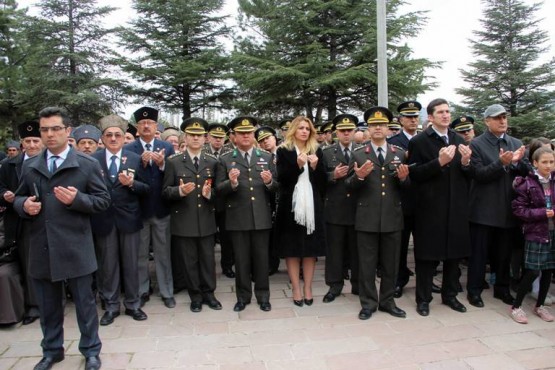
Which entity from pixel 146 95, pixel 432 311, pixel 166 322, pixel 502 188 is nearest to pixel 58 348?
pixel 166 322

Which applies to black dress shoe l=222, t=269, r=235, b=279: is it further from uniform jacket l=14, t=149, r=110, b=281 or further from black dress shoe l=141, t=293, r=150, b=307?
uniform jacket l=14, t=149, r=110, b=281

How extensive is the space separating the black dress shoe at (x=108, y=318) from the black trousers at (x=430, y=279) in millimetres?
3439

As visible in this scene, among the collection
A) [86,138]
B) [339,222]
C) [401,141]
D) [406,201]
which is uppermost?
[86,138]

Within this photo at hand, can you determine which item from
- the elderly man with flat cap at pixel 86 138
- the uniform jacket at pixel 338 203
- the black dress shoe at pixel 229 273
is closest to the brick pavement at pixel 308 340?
the uniform jacket at pixel 338 203

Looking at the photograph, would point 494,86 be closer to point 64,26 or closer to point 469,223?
point 469,223

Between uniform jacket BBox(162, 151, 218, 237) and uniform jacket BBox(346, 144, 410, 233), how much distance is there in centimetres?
171

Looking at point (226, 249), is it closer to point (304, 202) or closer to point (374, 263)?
point (304, 202)

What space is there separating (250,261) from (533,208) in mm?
3201

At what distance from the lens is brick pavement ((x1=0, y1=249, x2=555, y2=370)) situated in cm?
361

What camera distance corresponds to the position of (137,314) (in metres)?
4.69

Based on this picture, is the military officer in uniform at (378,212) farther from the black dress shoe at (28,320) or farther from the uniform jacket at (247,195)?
the black dress shoe at (28,320)

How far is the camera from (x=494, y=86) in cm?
1759

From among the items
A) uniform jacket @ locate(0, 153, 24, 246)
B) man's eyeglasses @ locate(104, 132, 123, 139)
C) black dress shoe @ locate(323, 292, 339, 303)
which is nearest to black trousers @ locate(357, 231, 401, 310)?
black dress shoe @ locate(323, 292, 339, 303)

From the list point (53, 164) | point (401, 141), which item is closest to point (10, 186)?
point (53, 164)
